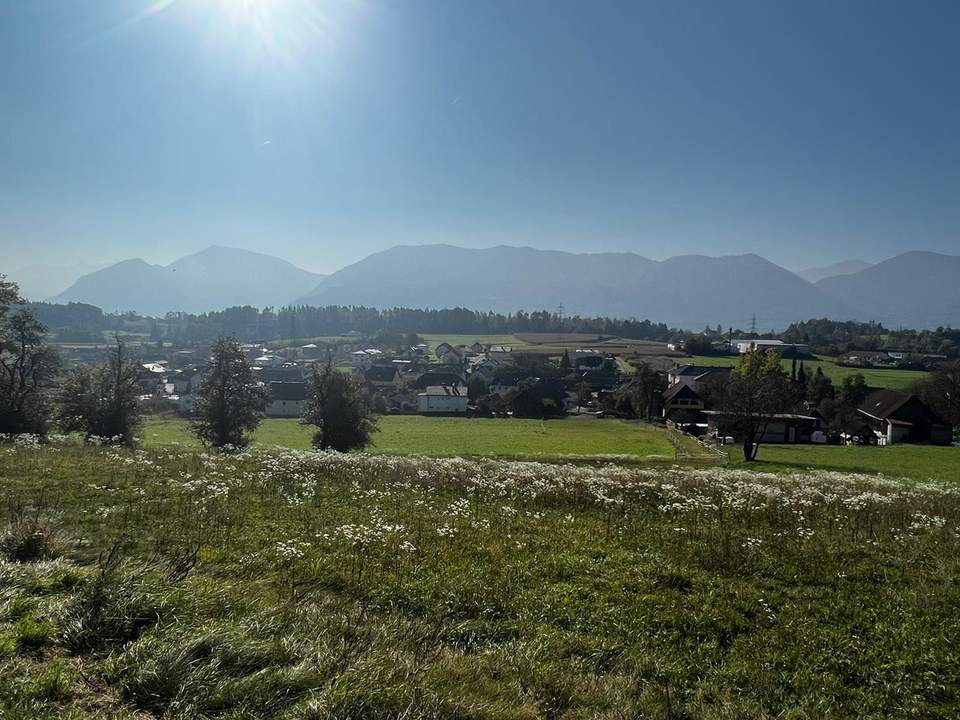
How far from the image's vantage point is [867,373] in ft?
380

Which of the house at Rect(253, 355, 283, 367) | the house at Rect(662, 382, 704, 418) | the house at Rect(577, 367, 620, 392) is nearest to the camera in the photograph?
the house at Rect(662, 382, 704, 418)

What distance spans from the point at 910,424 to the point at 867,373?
48.5m

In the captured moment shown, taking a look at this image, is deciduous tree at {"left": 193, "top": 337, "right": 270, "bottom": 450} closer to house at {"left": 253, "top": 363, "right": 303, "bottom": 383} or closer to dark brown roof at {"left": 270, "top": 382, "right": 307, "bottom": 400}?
dark brown roof at {"left": 270, "top": 382, "right": 307, "bottom": 400}

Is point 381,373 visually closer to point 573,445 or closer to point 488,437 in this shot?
point 488,437

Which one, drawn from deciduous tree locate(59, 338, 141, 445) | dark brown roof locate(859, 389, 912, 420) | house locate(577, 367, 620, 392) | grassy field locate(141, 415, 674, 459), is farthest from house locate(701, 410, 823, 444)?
deciduous tree locate(59, 338, 141, 445)

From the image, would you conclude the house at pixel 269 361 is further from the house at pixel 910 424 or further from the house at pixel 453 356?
the house at pixel 910 424

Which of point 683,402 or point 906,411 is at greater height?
point 906,411

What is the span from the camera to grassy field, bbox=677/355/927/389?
103 metres

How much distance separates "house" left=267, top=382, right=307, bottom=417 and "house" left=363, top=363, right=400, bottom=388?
2120cm

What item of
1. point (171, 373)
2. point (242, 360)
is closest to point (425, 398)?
point (242, 360)

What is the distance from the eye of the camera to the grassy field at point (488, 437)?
53.1 metres

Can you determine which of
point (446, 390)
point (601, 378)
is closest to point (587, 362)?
point (601, 378)

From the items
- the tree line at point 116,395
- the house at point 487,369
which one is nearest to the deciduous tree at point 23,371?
the tree line at point 116,395

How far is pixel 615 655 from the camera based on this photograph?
7.13 metres
